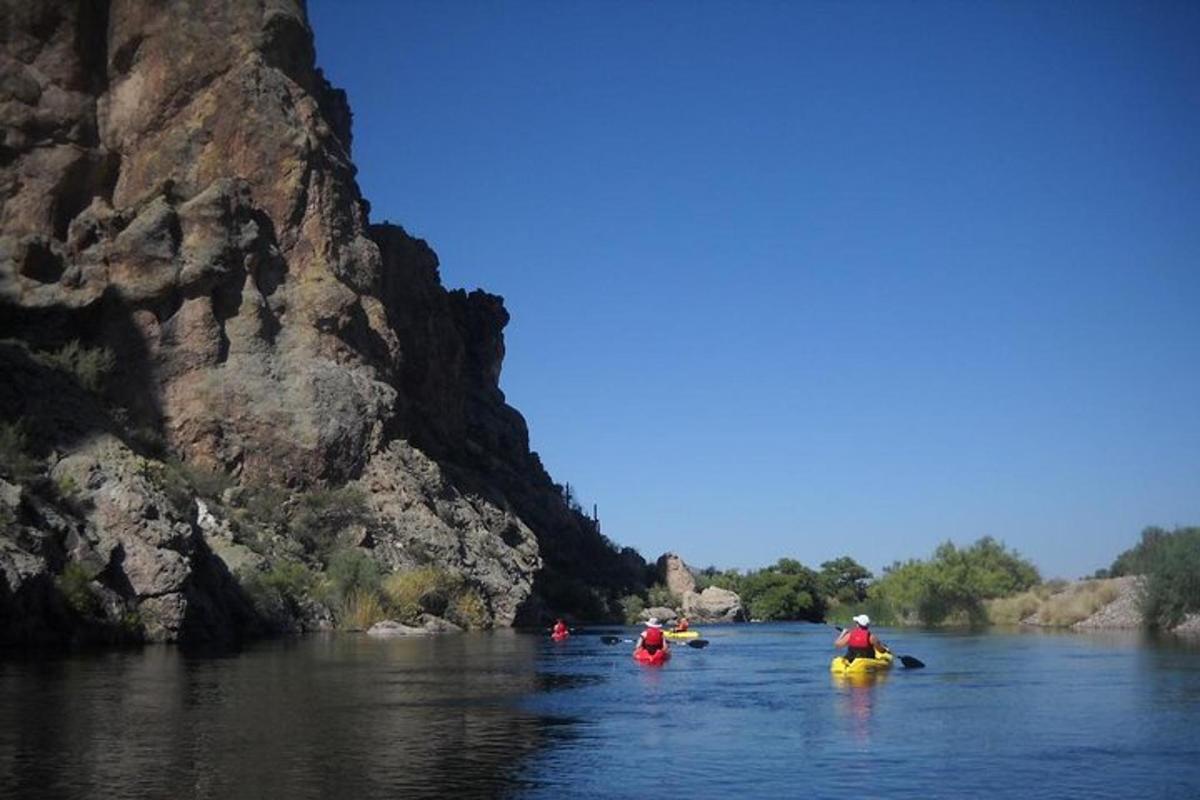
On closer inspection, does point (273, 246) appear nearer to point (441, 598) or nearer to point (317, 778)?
point (441, 598)

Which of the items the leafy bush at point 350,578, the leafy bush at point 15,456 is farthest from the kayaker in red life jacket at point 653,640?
the leafy bush at point 350,578

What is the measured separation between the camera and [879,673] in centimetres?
3872

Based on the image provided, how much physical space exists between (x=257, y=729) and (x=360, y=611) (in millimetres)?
47624

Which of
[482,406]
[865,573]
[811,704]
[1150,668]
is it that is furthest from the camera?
[865,573]

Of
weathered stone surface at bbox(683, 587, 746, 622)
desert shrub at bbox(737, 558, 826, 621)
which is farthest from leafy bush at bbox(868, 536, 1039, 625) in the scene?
desert shrub at bbox(737, 558, 826, 621)

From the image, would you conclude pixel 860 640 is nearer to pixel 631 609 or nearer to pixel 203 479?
pixel 203 479

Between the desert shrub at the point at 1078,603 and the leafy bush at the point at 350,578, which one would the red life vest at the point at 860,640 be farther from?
the desert shrub at the point at 1078,603

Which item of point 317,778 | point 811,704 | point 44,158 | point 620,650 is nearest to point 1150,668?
point 811,704

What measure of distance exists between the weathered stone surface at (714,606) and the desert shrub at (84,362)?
82.0m

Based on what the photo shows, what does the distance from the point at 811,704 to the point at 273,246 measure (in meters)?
63.9

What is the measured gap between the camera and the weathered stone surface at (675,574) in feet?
515

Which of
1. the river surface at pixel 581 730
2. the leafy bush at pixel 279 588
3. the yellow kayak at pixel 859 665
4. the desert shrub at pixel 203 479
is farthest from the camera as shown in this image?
the desert shrub at pixel 203 479

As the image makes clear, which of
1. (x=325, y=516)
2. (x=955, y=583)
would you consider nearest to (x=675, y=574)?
(x=955, y=583)

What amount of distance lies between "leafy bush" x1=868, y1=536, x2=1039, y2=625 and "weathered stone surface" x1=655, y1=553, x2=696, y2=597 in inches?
2567
